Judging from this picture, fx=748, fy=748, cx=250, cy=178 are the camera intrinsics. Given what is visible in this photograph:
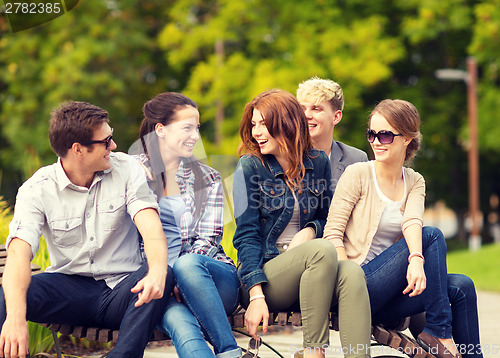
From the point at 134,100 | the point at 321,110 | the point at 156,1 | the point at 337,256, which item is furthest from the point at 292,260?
the point at 156,1

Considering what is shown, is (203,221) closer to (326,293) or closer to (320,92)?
(326,293)

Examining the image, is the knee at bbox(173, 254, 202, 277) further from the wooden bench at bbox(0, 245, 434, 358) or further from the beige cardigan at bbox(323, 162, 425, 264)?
the beige cardigan at bbox(323, 162, 425, 264)

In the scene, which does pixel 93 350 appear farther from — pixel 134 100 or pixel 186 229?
pixel 134 100

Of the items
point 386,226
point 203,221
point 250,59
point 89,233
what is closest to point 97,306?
point 89,233

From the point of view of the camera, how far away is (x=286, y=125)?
335cm

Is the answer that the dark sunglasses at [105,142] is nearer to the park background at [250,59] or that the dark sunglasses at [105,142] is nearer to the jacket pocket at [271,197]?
the jacket pocket at [271,197]

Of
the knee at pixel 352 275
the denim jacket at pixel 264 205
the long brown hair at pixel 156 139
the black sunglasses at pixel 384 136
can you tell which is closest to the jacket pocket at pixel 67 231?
the long brown hair at pixel 156 139

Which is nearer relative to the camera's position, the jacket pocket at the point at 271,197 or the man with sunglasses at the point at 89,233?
the man with sunglasses at the point at 89,233

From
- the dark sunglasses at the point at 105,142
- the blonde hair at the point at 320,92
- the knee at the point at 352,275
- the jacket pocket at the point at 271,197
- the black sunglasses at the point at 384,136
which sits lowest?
the knee at the point at 352,275

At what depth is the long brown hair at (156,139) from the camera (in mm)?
3441

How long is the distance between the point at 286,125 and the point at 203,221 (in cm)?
58

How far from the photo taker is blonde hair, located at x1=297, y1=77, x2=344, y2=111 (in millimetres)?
4074

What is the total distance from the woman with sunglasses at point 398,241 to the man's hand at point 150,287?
823 millimetres

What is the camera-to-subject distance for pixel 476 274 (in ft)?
37.3
